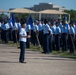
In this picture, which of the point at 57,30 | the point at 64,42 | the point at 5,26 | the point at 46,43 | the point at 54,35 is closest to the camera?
the point at 46,43

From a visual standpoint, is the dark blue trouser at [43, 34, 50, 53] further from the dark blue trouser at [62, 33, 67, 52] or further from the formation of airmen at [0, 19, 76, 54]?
the dark blue trouser at [62, 33, 67, 52]

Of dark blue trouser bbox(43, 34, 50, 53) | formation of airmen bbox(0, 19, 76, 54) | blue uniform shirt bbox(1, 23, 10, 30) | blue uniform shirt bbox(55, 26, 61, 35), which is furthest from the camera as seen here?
blue uniform shirt bbox(1, 23, 10, 30)

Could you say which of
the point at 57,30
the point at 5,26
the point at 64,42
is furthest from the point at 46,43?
the point at 5,26

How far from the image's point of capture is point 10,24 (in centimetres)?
3062

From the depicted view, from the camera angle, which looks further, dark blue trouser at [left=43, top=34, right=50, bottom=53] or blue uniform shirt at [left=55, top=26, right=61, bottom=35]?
blue uniform shirt at [left=55, top=26, right=61, bottom=35]

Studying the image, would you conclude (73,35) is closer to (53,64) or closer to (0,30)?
(53,64)

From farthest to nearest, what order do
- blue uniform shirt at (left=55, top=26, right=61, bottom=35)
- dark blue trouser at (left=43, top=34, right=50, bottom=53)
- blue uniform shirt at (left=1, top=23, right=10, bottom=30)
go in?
blue uniform shirt at (left=1, top=23, right=10, bottom=30) → blue uniform shirt at (left=55, top=26, right=61, bottom=35) → dark blue trouser at (left=43, top=34, right=50, bottom=53)

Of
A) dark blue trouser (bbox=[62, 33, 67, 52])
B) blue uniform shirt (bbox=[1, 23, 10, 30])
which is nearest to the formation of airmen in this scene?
dark blue trouser (bbox=[62, 33, 67, 52])

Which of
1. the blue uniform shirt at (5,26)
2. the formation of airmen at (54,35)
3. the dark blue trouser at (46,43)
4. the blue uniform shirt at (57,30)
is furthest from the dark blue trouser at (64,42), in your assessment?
the blue uniform shirt at (5,26)

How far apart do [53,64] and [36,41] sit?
483 inches

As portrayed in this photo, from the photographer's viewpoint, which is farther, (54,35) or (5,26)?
(5,26)

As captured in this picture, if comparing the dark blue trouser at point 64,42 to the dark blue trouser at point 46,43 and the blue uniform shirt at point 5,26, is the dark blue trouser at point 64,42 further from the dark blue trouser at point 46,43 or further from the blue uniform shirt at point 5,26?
the blue uniform shirt at point 5,26

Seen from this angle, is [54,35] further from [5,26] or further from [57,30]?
[5,26]

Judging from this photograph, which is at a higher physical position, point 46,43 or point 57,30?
point 57,30
